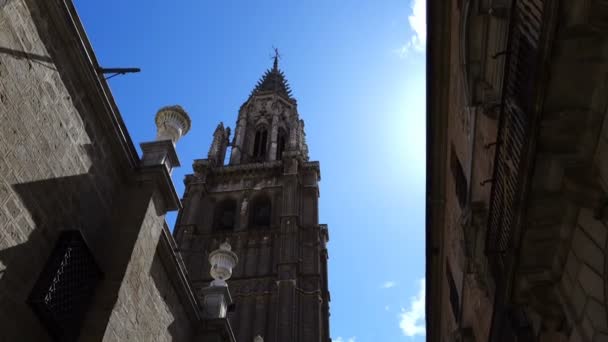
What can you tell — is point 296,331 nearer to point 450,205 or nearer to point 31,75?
point 450,205

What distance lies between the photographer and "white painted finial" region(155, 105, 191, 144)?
1105 cm

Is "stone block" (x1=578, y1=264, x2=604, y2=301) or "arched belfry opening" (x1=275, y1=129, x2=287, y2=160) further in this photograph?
"arched belfry opening" (x1=275, y1=129, x2=287, y2=160)

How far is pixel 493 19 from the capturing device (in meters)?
7.58

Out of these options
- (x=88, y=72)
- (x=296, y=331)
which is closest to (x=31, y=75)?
(x=88, y=72)

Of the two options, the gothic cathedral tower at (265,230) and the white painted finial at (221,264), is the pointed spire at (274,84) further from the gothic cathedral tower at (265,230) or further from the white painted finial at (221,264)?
the white painted finial at (221,264)

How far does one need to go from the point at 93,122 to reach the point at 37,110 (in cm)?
147

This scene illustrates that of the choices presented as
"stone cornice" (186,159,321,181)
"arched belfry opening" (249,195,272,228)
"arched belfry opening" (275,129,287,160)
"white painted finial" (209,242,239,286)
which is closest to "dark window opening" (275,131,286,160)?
"arched belfry opening" (275,129,287,160)

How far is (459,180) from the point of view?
11148mm

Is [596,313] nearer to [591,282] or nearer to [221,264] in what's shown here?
[591,282]

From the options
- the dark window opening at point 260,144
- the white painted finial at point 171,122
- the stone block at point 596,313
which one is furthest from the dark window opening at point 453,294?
the dark window opening at point 260,144

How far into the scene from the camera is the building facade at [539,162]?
462cm

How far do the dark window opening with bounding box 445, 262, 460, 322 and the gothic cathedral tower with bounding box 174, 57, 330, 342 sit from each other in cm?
1676

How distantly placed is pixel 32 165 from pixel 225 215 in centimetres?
3163

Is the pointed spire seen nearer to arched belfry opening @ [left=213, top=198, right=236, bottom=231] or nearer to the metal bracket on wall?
arched belfry opening @ [left=213, top=198, right=236, bottom=231]
